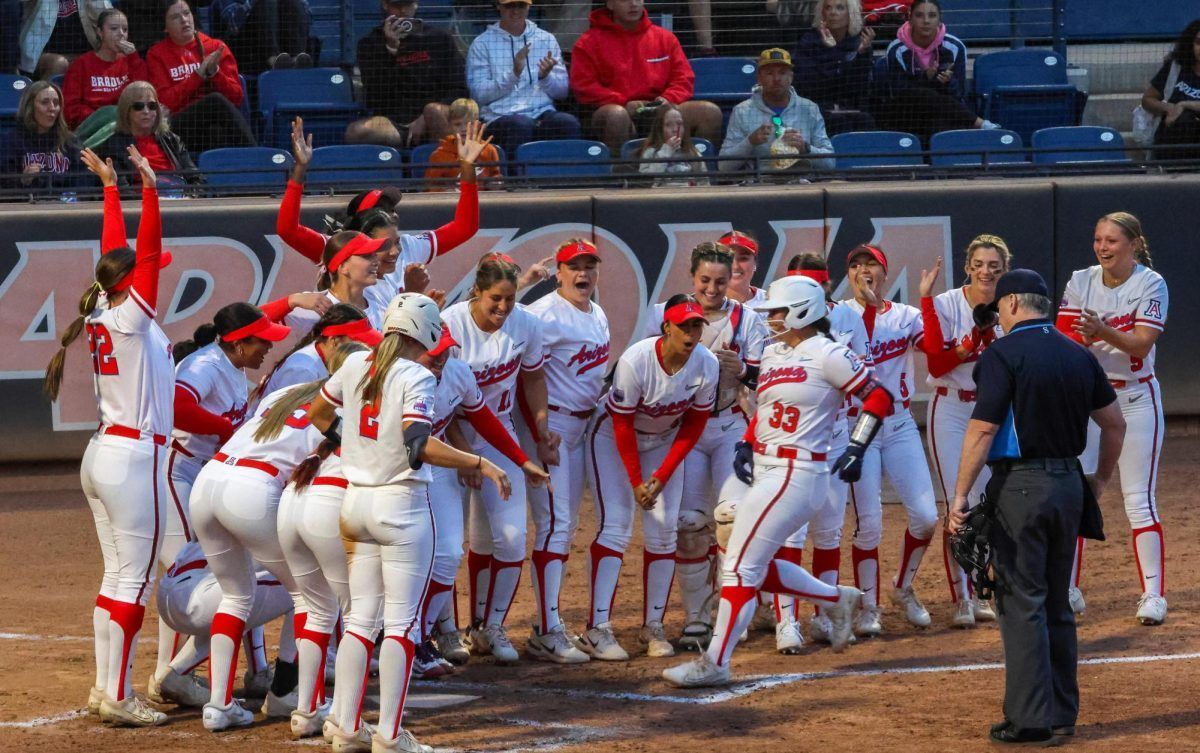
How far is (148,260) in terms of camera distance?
6137 mm

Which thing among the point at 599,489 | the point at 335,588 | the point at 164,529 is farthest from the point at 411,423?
the point at 599,489

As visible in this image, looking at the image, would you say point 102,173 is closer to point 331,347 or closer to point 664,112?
point 331,347

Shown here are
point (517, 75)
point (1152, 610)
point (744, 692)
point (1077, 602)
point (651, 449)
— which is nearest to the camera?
point (744, 692)

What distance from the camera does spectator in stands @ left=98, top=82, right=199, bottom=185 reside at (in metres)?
10.7

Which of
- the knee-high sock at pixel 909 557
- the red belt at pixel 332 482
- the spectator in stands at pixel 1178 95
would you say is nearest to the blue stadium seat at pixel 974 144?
the spectator in stands at pixel 1178 95

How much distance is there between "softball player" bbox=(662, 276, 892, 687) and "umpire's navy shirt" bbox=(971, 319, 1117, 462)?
28.6 inches

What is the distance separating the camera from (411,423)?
17.4 feet

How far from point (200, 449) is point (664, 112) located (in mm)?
5570

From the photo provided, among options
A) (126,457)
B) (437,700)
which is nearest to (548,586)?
(437,700)

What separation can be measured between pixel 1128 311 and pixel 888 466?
4.47ft

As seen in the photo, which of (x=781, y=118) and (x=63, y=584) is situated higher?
(x=781, y=118)

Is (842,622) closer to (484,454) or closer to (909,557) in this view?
(909,557)

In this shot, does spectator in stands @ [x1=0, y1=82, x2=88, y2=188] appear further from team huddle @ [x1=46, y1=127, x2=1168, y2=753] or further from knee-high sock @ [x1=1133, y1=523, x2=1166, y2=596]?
knee-high sock @ [x1=1133, y1=523, x2=1166, y2=596]

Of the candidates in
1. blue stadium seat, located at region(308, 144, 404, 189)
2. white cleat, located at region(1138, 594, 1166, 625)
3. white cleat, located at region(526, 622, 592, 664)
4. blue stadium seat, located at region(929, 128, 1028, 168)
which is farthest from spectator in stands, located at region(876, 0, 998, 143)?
white cleat, located at region(526, 622, 592, 664)
